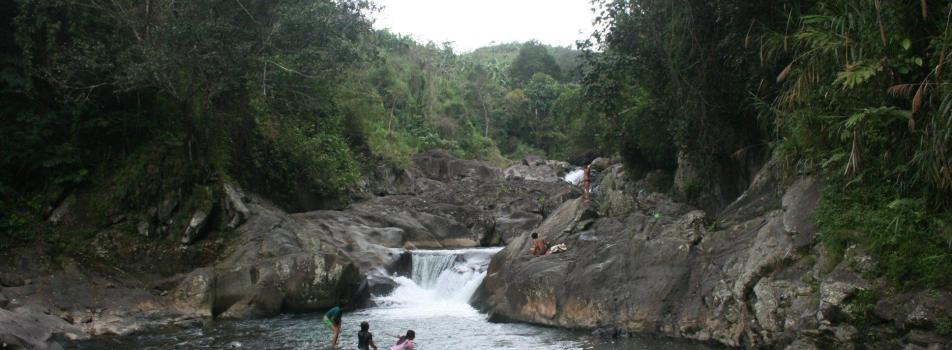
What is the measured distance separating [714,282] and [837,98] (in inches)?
150

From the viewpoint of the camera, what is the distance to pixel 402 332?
1467cm

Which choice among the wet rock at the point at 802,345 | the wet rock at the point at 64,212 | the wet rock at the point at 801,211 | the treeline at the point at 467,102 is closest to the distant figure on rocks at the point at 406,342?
the wet rock at the point at 802,345

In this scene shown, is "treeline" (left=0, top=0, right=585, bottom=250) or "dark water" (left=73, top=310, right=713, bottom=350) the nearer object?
"dark water" (left=73, top=310, right=713, bottom=350)

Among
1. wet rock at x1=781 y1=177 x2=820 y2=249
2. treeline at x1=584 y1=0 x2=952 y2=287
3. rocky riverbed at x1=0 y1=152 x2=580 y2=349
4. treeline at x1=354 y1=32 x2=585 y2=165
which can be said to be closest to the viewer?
treeline at x1=584 y1=0 x2=952 y2=287

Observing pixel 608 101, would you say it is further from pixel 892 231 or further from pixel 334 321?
pixel 892 231

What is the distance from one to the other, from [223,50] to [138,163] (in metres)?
Result: 3.90

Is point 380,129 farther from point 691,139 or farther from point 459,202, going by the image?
point 691,139

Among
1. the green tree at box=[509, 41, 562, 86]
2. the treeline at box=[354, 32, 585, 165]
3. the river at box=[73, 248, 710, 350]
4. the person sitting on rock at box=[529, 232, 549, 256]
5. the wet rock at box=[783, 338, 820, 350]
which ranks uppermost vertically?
the green tree at box=[509, 41, 562, 86]

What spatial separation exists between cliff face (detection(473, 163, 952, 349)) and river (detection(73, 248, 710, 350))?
0.55 meters

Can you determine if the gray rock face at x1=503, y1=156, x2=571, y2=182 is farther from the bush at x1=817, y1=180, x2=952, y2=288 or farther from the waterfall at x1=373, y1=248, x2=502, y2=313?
the bush at x1=817, y1=180, x2=952, y2=288

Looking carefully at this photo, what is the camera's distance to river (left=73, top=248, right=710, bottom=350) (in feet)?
41.8

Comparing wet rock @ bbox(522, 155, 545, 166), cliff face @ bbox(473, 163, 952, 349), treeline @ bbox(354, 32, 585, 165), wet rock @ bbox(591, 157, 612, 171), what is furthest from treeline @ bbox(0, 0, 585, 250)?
treeline @ bbox(354, 32, 585, 165)

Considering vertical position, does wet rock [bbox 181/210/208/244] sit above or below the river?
above

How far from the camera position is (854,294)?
370 inches
